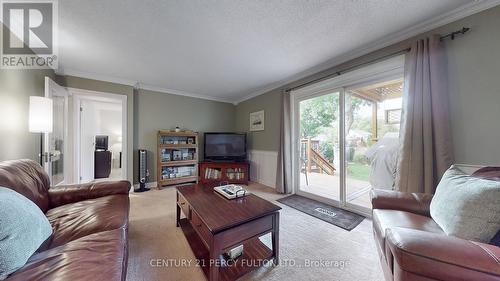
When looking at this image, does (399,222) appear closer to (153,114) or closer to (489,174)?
(489,174)

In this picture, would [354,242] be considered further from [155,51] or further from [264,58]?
[155,51]

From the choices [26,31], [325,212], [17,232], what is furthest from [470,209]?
[26,31]

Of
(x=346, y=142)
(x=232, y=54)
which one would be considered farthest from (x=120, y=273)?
(x=346, y=142)

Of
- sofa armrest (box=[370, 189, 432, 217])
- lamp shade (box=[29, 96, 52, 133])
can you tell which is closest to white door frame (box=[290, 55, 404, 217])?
sofa armrest (box=[370, 189, 432, 217])

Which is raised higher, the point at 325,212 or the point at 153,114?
the point at 153,114

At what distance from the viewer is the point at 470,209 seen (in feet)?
3.09

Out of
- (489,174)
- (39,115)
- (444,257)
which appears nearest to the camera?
(444,257)

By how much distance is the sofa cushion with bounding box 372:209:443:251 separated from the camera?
1.14 metres

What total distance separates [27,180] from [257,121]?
135 inches

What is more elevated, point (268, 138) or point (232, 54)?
point (232, 54)

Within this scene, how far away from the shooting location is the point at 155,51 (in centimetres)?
226

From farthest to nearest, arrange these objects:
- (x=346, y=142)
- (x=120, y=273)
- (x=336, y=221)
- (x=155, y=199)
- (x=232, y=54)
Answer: (x=155, y=199) → (x=346, y=142) → (x=232, y=54) → (x=336, y=221) → (x=120, y=273)

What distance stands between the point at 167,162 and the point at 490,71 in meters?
4.47

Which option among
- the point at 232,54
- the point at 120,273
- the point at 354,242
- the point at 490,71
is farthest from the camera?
the point at 232,54
